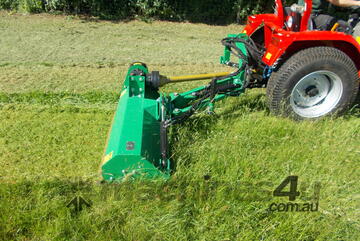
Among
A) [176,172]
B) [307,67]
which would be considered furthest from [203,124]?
[307,67]

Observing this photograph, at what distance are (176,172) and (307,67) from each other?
1757 millimetres

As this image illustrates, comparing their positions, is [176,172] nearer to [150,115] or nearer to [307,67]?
[150,115]

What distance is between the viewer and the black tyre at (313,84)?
338 cm

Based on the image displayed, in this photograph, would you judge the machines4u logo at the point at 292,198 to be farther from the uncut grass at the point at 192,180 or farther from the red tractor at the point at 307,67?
the red tractor at the point at 307,67

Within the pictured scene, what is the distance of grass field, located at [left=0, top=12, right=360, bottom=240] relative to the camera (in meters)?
2.38

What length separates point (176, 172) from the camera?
272 cm

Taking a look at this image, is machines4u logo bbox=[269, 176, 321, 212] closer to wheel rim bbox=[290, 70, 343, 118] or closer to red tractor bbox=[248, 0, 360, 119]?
red tractor bbox=[248, 0, 360, 119]

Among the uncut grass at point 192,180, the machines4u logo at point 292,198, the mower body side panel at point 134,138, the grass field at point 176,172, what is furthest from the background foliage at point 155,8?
the machines4u logo at point 292,198

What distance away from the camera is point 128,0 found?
27.5 ft

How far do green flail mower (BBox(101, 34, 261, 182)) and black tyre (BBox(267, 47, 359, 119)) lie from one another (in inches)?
15.3

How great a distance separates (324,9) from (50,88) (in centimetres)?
366

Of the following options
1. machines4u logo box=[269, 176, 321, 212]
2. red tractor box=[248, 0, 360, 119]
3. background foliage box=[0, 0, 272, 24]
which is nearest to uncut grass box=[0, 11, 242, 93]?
background foliage box=[0, 0, 272, 24]

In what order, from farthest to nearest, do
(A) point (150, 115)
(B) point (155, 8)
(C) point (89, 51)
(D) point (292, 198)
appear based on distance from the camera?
(B) point (155, 8)
(C) point (89, 51)
(A) point (150, 115)
(D) point (292, 198)

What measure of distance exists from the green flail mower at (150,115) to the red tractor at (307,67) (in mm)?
330
